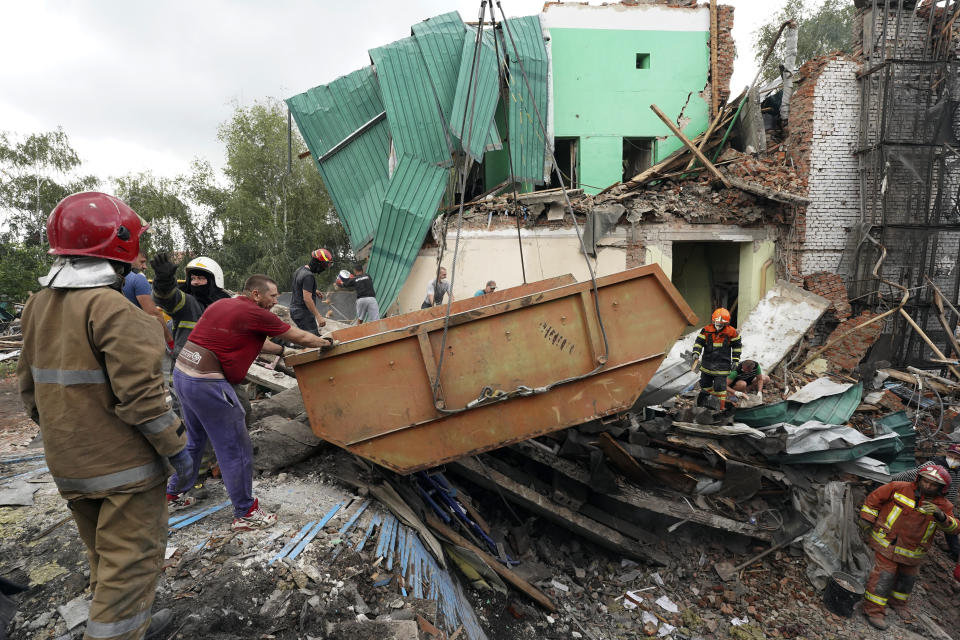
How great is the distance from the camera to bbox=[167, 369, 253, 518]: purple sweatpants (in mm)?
2760

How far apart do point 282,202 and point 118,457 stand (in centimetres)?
1862

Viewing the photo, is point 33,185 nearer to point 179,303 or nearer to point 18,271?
point 18,271

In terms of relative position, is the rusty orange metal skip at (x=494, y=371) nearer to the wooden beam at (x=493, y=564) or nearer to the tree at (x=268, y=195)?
the wooden beam at (x=493, y=564)

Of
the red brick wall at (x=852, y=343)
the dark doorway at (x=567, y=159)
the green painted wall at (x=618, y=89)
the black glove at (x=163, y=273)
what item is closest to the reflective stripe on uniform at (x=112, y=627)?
the black glove at (x=163, y=273)

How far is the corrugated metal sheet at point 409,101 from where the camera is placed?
9125 millimetres

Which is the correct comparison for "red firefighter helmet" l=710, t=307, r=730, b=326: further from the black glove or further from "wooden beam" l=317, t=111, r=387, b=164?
"wooden beam" l=317, t=111, r=387, b=164

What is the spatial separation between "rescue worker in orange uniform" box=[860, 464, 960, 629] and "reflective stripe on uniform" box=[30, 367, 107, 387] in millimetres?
5528

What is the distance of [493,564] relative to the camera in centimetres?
364

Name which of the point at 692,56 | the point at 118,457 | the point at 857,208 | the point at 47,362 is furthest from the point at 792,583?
the point at 692,56

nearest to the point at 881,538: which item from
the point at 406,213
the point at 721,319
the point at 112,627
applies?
the point at 721,319

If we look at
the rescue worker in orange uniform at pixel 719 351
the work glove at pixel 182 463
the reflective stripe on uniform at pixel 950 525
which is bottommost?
the reflective stripe on uniform at pixel 950 525

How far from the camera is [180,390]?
279cm

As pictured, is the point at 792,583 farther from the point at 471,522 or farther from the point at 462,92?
the point at 462,92

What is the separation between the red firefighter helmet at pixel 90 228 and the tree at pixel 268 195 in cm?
1712
